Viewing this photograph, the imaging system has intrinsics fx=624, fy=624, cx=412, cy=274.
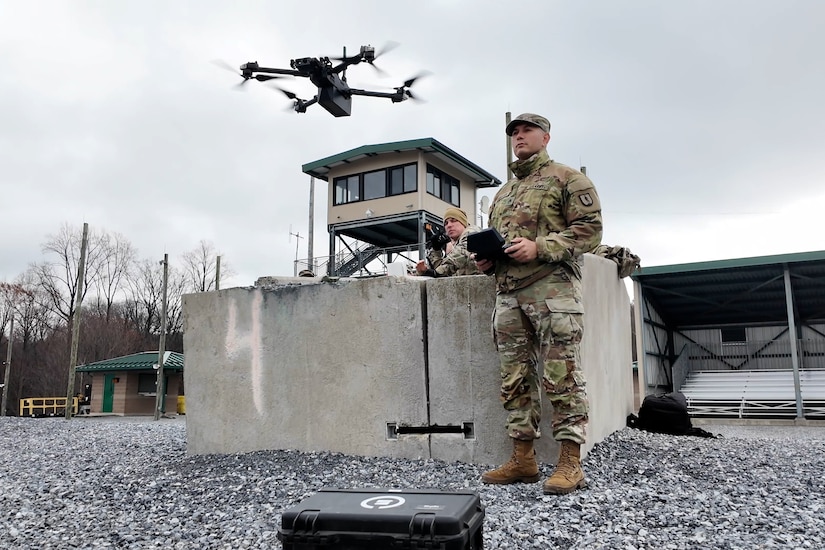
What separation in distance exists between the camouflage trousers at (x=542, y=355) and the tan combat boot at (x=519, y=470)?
0.07 meters

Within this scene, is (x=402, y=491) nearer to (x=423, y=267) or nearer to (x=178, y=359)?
(x=423, y=267)

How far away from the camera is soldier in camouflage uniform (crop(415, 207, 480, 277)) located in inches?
175

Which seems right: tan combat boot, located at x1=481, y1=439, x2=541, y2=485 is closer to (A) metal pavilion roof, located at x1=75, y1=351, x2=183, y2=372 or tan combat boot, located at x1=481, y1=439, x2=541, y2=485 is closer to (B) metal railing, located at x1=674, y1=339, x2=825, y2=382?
(B) metal railing, located at x1=674, y1=339, x2=825, y2=382

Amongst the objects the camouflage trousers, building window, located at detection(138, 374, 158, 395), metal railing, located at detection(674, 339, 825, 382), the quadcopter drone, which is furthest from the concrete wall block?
building window, located at detection(138, 374, 158, 395)

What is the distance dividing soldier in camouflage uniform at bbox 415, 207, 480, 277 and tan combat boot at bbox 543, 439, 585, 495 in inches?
57.2

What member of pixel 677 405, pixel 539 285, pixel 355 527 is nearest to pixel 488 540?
pixel 355 527

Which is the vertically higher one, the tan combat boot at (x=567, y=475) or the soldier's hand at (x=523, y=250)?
the soldier's hand at (x=523, y=250)

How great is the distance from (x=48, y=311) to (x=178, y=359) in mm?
19791

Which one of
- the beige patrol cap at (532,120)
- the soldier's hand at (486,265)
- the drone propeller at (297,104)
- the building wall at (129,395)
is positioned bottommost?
the building wall at (129,395)

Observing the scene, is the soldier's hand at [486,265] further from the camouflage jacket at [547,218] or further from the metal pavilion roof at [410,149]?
the metal pavilion roof at [410,149]

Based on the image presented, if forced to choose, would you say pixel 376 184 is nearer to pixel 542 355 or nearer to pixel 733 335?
pixel 733 335

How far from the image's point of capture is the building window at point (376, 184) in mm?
23531

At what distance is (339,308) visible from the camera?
14.6 feet

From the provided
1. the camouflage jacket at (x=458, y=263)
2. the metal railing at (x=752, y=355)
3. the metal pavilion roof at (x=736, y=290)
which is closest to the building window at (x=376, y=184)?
the metal pavilion roof at (x=736, y=290)
